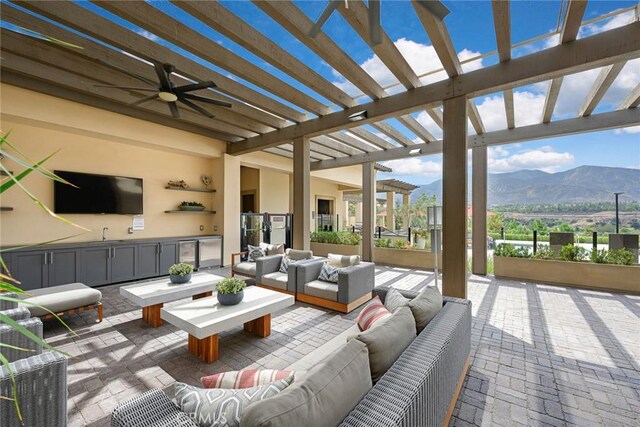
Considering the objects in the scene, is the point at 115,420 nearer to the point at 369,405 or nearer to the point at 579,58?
the point at 369,405

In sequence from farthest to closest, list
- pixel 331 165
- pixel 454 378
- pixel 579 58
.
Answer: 1. pixel 331 165
2. pixel 579 58
3. pixel 454 378

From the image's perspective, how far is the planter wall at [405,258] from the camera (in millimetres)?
7613

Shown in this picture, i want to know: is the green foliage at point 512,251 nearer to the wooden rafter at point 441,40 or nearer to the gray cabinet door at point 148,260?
the wooden rafter at point 441,40

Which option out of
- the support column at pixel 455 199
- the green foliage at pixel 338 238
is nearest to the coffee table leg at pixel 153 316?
the support column at pixel 455 199

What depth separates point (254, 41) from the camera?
3604 millimetres

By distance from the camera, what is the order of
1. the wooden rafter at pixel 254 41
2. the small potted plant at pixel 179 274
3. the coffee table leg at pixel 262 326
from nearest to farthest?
1. the wooden rafter at pixel 254 41
2. the coffee table leg at pixel 262 326
3. the small potted plant at pixel 179 274

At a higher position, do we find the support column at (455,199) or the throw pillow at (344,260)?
the support column at (455,199)

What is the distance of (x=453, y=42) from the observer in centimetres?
365

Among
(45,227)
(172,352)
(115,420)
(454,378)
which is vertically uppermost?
(45,227)

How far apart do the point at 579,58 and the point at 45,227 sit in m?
8.76

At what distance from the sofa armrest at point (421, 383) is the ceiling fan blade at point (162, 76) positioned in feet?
12.8

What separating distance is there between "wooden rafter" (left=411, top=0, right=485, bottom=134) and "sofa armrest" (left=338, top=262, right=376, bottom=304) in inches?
123

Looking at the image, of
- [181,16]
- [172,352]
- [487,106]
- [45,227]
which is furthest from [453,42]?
[45,227]

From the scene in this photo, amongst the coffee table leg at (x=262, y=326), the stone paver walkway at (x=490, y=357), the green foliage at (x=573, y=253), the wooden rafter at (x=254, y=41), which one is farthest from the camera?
the green foliage at (x=573, y=253)
